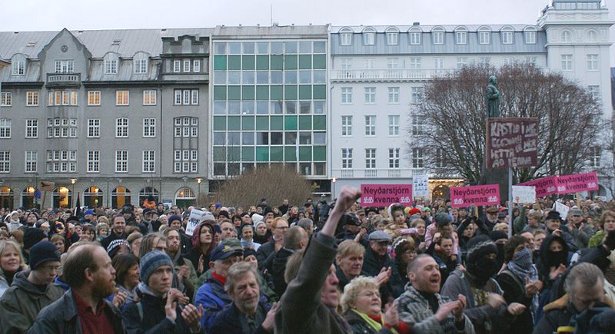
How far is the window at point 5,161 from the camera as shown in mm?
66688

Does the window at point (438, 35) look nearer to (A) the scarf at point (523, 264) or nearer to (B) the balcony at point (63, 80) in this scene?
(B) the balcony at point (63, 80)

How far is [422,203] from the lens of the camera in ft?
97.2

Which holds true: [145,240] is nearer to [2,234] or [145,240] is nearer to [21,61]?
[2,234]

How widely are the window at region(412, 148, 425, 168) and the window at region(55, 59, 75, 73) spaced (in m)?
31.8

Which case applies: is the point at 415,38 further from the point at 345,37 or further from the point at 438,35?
the point at 345,37

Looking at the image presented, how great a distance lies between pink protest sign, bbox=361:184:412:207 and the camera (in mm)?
17562

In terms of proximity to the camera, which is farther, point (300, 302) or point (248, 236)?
point (248, 236)

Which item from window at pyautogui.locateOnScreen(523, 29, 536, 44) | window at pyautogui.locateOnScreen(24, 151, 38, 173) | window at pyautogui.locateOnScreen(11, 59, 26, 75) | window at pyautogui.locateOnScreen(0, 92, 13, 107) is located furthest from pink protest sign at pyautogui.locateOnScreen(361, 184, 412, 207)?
window at pyautogui.locateOnScreen(0, 92, 13, 107)

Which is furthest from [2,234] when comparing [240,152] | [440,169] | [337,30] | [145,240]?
[337,30]

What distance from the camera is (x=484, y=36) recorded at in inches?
2707

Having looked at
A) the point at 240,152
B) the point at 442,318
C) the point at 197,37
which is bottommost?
the point at 442,318

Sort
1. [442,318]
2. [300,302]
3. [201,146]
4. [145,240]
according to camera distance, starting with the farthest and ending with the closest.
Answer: [201,146]
[145,240]
[442,318]
[300,302]

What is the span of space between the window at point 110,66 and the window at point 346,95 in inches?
824

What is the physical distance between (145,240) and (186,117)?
192ft
